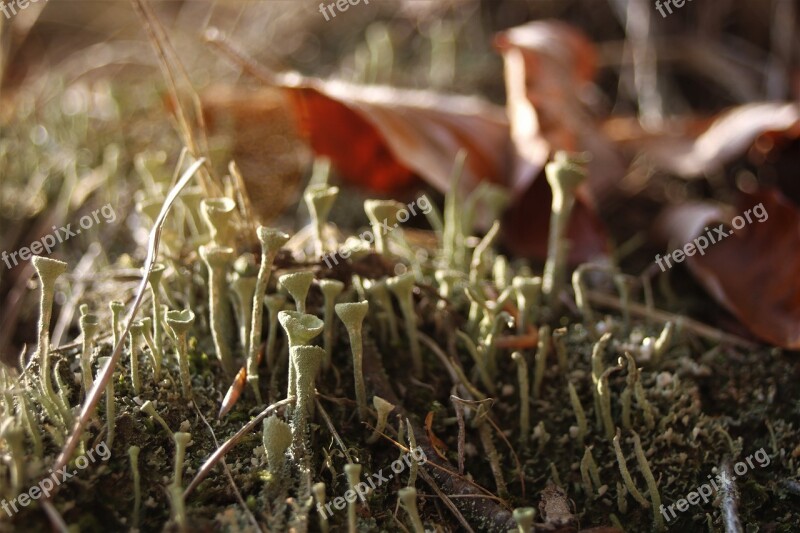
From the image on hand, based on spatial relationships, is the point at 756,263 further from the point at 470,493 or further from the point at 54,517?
the point at 54,517

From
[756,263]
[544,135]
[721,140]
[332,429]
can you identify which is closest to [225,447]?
[332,429]

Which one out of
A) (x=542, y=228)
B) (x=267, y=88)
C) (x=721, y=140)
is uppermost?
(x=267, y=88)

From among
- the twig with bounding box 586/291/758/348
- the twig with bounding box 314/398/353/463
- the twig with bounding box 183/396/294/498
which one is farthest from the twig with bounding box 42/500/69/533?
the twig with bounding box 586/291/758/348

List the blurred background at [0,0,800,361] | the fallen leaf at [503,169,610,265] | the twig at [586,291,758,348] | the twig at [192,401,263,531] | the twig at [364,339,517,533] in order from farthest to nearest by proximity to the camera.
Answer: the blurred background at [0,0,800,361] < the fallen leaf at [503,169,610,265] < the twig at [586,291,758,348] < the twig at [364,339,517,533] < the twig at [192,401,263,531]

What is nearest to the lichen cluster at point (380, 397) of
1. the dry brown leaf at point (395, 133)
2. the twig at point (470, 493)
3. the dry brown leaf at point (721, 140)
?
the twig at point (470, 493)

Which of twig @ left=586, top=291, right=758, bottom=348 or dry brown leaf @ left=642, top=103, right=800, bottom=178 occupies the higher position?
dry brown leaf @ left=642, top=103, right=800, bottom=178

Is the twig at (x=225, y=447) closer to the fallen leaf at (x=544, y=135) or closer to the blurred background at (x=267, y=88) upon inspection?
the blurred background at (x=267, y=88)

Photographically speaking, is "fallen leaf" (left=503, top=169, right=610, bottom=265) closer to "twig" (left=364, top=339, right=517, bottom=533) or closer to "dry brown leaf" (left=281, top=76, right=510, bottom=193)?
"dry brown leaf" (left=281, top=76, right=510, bottom=193)

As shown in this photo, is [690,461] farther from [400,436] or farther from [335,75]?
[335,75]

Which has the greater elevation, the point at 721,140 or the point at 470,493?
the point at 721,140
